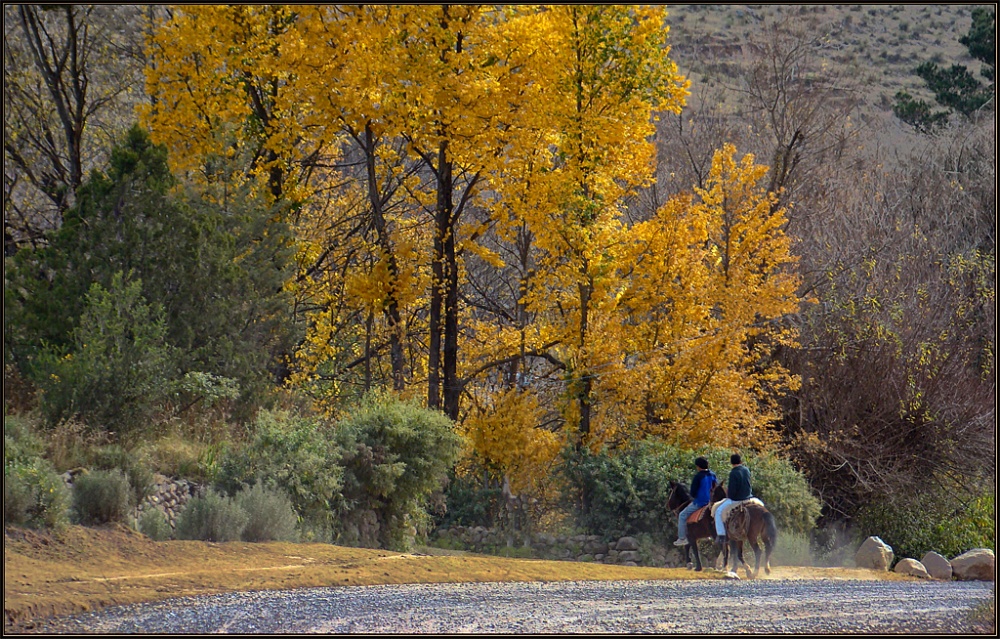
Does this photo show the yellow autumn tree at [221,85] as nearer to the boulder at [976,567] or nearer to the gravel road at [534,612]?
the gravel road at [534,612]

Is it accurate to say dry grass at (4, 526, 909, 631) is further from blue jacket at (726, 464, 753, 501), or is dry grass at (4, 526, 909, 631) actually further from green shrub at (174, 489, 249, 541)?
blue jacket at (726, 464, 753, 501)

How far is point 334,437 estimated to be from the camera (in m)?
18.8

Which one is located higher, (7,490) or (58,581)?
(7,490)

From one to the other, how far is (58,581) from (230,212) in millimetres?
10368

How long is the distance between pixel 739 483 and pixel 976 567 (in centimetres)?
614

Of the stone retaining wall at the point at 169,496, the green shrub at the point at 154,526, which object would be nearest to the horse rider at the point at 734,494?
the stone retaining wall at the point at 169,496

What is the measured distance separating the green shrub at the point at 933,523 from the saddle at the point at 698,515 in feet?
35.5

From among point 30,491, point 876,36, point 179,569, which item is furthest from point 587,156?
point 876,36

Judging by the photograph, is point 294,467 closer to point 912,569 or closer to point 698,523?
point 698,523

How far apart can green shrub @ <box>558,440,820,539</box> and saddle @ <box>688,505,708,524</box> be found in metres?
5.19

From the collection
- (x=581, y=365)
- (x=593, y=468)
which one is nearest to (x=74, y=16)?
(x=581, y=365)

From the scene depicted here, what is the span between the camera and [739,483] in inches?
675

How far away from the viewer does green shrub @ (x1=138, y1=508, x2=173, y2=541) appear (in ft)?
46.6

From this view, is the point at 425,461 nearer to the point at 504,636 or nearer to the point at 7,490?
the point at 7,490
